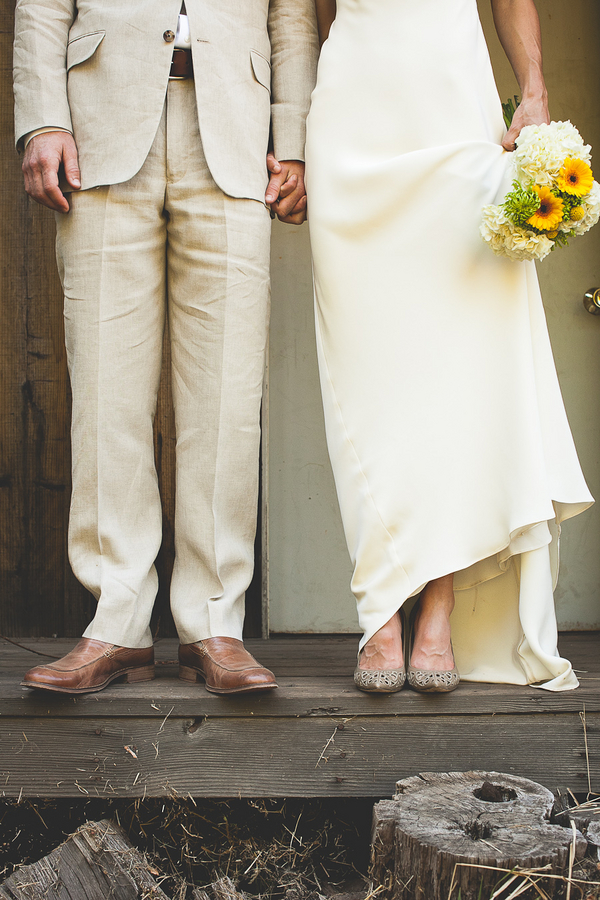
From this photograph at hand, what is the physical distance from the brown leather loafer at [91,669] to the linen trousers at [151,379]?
36mm

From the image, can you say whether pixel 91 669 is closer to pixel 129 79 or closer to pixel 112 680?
pixel 112 680

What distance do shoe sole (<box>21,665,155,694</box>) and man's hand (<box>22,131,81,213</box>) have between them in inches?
36.9

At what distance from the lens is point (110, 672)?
1.50 meters

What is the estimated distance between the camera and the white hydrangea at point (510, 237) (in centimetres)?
142

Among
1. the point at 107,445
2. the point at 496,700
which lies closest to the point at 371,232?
the point at 107,445

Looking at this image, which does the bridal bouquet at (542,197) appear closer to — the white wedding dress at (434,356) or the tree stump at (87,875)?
the white wedding dress at (434,356)

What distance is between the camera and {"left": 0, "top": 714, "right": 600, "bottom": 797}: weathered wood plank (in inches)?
55.8

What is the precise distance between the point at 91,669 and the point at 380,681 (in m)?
0.55

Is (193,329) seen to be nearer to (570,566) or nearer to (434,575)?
(434,575)

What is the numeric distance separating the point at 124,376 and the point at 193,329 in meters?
0.18

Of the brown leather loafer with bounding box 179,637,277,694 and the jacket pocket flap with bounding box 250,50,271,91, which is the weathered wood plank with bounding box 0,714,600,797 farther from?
the jacket pocket flap with bounding box 250,50,271,91

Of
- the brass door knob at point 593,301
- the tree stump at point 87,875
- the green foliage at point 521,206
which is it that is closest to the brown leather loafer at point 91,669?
the tree stump at point 87,875

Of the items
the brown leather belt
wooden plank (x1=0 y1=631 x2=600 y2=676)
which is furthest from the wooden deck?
the brown leather belt

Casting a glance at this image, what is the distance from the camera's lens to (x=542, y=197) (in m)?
1.42
